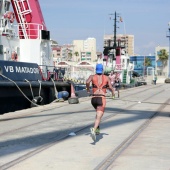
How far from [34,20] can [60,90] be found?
3786 mm

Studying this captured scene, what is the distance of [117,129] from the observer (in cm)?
1145

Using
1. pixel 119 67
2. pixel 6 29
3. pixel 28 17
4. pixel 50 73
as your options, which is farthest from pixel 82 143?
pixel 119 67

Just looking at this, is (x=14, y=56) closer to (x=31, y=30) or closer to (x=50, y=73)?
(x=50, y=73)

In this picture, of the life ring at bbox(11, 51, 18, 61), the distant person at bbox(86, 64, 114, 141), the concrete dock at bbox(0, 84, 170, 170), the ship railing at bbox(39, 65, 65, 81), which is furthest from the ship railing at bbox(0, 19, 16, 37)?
the distant person at bbox(86, 64, 114, 141)

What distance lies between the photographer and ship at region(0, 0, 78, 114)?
54.3 feet

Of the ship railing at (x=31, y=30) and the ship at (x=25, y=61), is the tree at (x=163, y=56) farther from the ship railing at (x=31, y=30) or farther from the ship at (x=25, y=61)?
the ship railing at (x=31, y=30)

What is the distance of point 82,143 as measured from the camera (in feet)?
30.1

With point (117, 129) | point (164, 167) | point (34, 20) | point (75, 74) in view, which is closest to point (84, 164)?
point (164, 167)

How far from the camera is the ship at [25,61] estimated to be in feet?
54.3

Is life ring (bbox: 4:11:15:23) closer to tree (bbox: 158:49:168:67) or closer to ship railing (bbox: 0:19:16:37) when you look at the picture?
ship railing (bbox: 0:19:16:37)

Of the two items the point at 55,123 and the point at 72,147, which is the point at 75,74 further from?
the point at 72,147

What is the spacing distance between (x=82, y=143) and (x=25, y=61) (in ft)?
41.7

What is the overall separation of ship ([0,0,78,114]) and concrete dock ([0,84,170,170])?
2009 millimetres

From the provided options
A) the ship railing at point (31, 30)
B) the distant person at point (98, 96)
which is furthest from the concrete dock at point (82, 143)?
the ship railing at point (31, 30)
